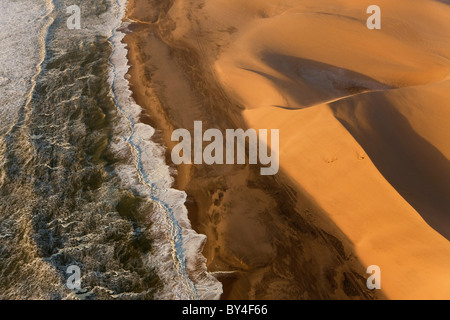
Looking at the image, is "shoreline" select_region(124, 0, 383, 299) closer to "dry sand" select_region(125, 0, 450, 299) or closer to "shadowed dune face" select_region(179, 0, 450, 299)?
"dry sand" select_region(125, 0, 450, 299)

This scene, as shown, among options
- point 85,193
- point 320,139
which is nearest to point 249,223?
point 320,139

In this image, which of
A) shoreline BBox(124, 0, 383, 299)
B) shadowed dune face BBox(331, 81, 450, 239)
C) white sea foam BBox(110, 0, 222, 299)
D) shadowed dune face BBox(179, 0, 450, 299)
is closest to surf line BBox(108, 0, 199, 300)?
white sea foam BBox(110, 0, 222, 299)

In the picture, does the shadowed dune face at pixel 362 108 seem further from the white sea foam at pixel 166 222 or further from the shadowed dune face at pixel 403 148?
the white sea foam at pixel 166 222

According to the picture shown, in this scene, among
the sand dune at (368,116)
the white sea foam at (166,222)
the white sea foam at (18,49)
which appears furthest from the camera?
the white sea foam at (18,49)

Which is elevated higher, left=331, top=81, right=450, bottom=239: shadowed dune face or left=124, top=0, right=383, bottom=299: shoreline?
left=331, top=81, right=450, bottom=239: shadowed dune face

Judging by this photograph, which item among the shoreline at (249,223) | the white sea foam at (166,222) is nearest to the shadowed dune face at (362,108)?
the shoreline at (249,223)

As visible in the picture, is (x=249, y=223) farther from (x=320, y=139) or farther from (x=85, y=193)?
(x=85, y=193)

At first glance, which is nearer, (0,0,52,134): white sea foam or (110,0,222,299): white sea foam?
(110,0,222,299): white sea foam
